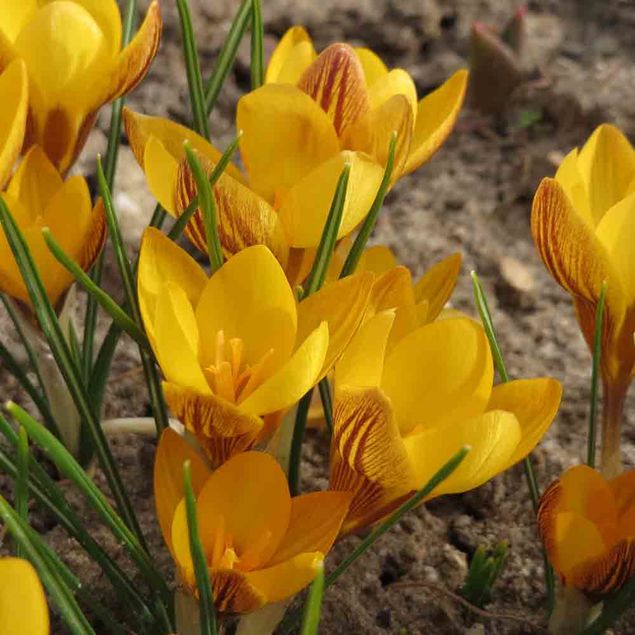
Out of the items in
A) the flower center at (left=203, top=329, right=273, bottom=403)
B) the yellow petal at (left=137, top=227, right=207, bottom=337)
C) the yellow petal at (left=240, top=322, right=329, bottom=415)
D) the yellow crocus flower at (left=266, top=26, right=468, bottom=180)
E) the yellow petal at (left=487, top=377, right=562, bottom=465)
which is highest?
the yellow crocus flower at (left=266, top=26, right=468, bottom=180)

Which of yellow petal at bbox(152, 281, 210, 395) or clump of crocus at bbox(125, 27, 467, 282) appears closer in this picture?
yellow petal at bbox(152, 281, 210, 395)

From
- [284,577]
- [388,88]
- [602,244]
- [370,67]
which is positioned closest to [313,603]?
[284,577]

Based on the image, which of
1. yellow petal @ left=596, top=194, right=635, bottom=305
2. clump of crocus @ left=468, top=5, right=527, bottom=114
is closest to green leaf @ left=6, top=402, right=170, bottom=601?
yellow petal @ left=596, top=194, right=635, bottom=305

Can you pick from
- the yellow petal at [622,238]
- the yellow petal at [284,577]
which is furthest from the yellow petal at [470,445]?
the yellow petal at [622,238]

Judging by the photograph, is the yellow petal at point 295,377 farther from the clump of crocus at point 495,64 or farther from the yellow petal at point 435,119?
the clump of crocus at point 495,64

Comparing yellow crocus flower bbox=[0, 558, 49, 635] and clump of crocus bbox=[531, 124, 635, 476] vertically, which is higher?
clump of crocus bbox=[531, 124, 635, 476]

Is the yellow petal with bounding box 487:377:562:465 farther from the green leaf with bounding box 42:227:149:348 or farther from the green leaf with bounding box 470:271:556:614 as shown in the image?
the green leaf with bounding box 42:227:149:348

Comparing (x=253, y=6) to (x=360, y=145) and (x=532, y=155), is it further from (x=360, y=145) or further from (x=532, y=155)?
(x=532, y=155)
